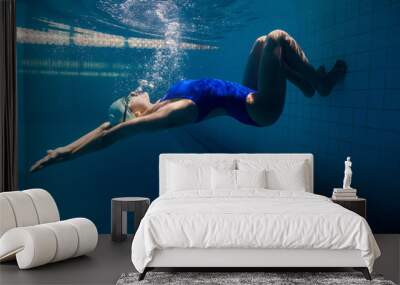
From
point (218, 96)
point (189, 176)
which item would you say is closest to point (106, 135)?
point (189, 176)

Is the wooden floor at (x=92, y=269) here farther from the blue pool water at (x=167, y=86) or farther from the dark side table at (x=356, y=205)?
the blue pool water at (x=167, y=86)

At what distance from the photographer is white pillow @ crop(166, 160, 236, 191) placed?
765 cm

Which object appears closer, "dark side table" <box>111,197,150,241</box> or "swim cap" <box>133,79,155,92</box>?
"dark side table" <box>111,197,150,241</box>

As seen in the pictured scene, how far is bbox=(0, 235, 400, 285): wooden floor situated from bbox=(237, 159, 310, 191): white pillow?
3.62ft

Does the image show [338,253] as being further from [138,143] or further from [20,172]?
[20,172]

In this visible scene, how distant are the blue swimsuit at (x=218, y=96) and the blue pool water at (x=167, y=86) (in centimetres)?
10

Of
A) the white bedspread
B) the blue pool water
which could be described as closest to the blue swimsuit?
the blue pool water

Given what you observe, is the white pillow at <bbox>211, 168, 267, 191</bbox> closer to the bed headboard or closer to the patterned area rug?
the bed headboard

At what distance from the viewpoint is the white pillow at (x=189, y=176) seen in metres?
7.65

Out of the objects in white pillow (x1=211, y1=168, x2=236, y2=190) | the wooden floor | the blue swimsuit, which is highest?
the blue swimsuit

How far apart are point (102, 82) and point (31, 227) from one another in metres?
2.58

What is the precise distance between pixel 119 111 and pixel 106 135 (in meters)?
0.31

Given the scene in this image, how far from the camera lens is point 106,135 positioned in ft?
27.3

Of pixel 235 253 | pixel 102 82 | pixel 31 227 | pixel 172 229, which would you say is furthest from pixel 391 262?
pixel 102 82
